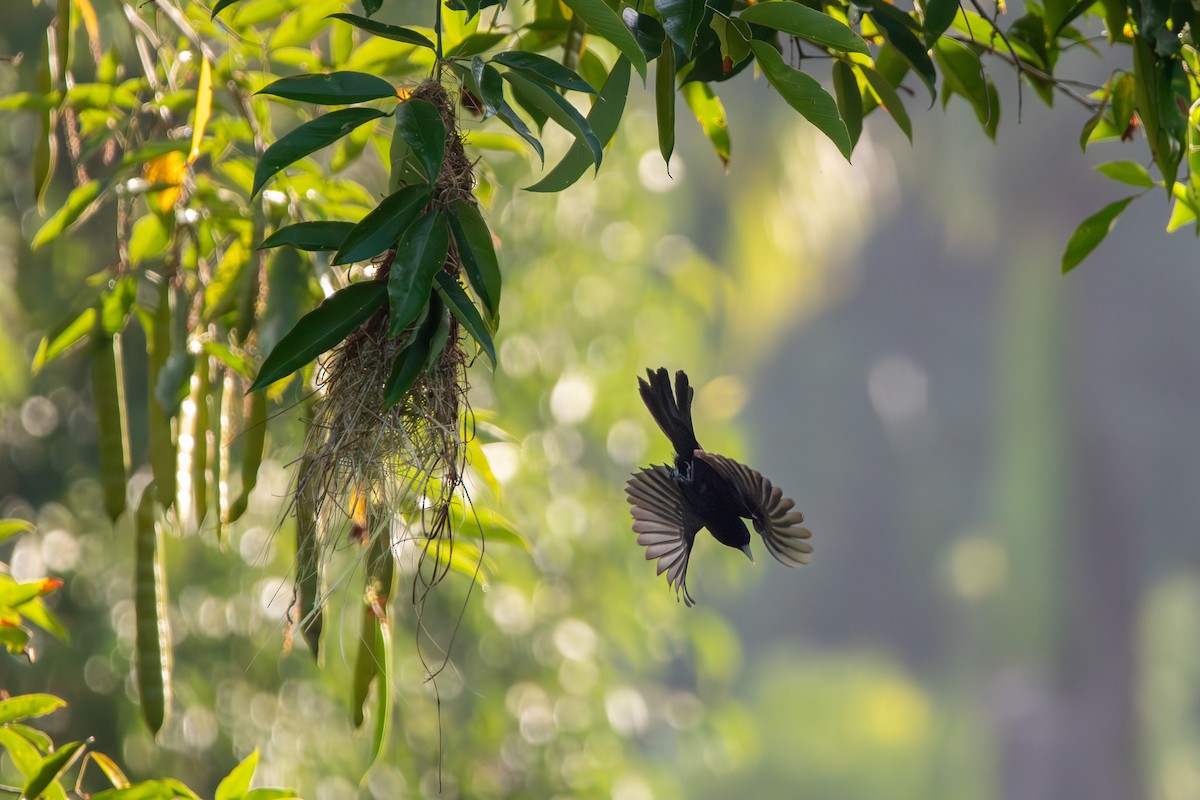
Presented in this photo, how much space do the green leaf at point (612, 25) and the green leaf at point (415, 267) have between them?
0.14 m

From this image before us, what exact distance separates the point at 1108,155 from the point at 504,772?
7.88 meters

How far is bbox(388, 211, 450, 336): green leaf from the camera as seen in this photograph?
1.94 feet

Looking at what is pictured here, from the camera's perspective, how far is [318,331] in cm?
64

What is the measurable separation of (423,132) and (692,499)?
0.83 feet

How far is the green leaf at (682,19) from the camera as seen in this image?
0.60 metres

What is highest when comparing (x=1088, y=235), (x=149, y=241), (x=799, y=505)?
(x=799, y=505)

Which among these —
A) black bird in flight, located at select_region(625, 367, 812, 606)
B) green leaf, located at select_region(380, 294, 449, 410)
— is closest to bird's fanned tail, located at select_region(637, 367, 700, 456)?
black bird in flight, located at select_region(625, 367, 812, 606)

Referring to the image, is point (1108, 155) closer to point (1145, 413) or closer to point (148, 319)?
point (1145, 413)

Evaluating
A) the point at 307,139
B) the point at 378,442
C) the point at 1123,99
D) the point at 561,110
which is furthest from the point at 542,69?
the point at 1123,99

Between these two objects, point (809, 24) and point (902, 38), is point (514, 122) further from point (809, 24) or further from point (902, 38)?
point (902, 38)

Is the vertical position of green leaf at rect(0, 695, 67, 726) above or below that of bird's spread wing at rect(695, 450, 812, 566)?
below

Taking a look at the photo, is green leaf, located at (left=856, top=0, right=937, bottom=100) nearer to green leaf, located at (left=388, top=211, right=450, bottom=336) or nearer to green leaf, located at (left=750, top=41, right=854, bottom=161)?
green leaf, located at (left=750, top=41, right=854, bottom=161)

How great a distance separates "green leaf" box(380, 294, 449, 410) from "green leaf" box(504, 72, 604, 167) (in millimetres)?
123

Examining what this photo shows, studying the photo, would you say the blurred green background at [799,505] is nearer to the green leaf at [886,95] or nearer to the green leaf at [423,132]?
the green leaf at [423,132]
